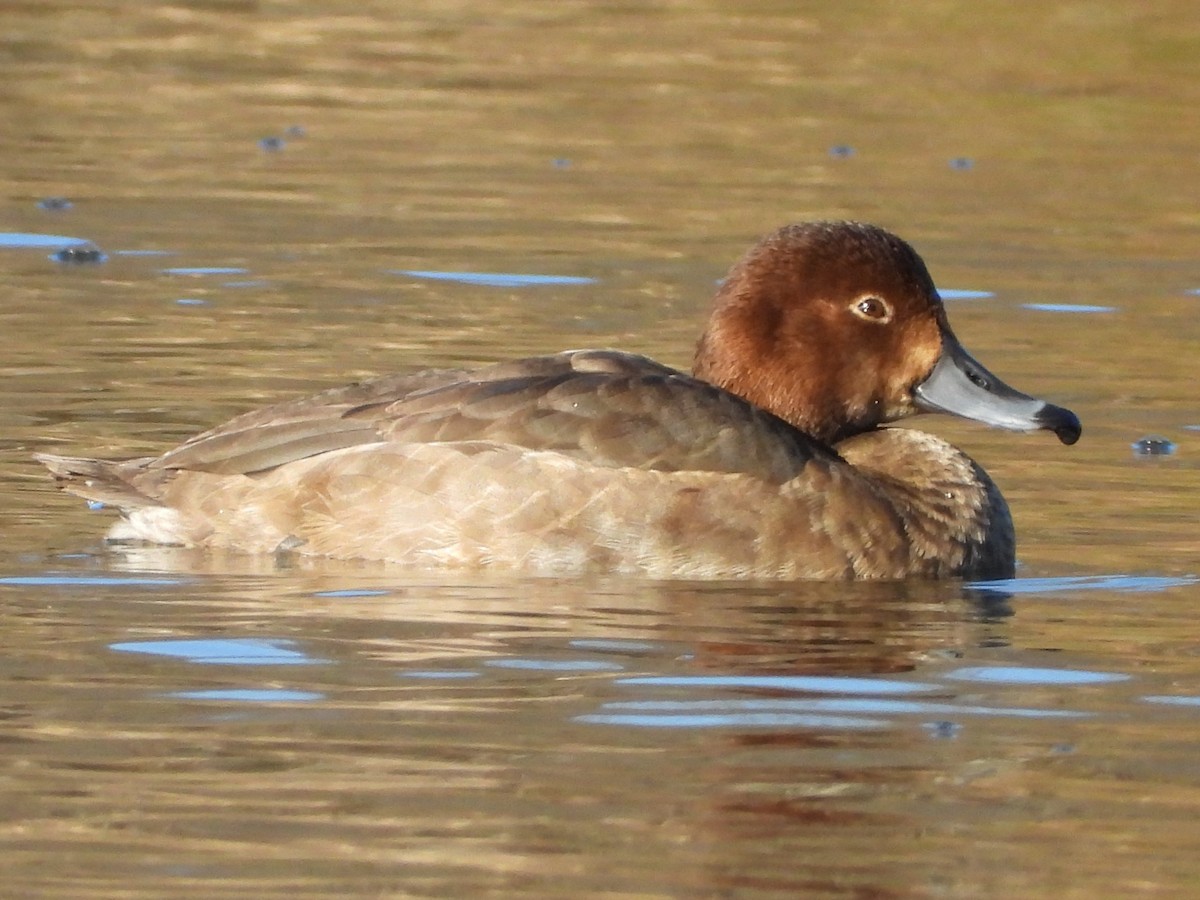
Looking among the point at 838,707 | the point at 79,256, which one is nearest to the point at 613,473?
the point at 838,707

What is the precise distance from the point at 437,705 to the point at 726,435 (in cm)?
191

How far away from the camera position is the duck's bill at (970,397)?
27.5 ft

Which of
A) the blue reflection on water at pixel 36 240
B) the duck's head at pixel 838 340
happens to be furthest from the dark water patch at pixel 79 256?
the duck's head at pixel 838 340

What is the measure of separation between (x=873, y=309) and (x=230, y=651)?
2.63 metres

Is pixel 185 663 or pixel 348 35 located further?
pixel 348 35

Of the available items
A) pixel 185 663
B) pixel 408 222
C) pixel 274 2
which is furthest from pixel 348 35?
pixel 185 663

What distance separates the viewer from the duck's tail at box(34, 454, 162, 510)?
793cm

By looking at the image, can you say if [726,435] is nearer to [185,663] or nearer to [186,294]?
[185,663]

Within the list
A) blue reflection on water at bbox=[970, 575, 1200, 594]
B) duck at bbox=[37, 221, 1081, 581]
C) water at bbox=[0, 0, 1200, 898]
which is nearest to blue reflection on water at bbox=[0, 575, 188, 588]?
water at bbox=[0, 0, 1200, 898]

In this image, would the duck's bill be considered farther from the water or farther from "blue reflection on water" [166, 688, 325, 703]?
"blue reflection on water" [166, 688, 325, 703]

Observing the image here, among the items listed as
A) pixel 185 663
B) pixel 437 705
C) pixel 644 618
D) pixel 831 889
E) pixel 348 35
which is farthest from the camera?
pixel 348 35

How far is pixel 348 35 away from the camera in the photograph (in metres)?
19.3

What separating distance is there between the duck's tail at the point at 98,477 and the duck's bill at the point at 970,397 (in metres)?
2.42

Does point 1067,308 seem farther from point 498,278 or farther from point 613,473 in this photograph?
A: point 613,473
